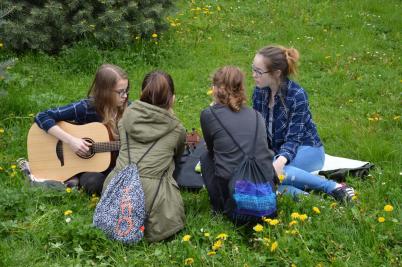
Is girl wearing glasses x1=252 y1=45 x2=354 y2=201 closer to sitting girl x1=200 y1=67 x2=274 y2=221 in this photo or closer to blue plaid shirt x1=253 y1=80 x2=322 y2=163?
blue plaid shirt x1=253 y1=80 x2=322 y2=163

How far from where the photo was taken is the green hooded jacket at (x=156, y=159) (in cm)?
357

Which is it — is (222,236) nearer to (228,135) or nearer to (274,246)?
(274,246)

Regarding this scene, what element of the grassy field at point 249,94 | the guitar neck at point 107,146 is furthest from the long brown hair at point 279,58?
the guitar neck at point 107,146

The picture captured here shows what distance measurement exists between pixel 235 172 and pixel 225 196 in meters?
0.25

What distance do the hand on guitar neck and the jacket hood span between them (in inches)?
30.6

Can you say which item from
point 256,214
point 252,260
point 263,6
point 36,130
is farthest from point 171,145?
point 263,6

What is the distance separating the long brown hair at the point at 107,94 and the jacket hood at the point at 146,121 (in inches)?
28.5

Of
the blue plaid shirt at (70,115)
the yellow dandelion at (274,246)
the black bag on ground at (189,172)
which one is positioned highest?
the blue plaid shirt at (70,115)

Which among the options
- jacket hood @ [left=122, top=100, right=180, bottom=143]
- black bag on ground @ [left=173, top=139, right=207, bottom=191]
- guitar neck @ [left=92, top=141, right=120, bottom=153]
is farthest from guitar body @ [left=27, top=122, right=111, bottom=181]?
jacket hood @ [left=122, top=100, right=180, bottom=143]

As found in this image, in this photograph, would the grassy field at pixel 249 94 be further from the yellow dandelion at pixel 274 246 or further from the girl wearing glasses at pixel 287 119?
the girl wearing glasses at pixel 287 119

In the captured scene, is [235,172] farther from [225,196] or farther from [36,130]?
[36,130]

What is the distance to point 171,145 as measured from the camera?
382 centimetres

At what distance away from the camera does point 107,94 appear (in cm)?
444

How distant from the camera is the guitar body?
4.47 meters
